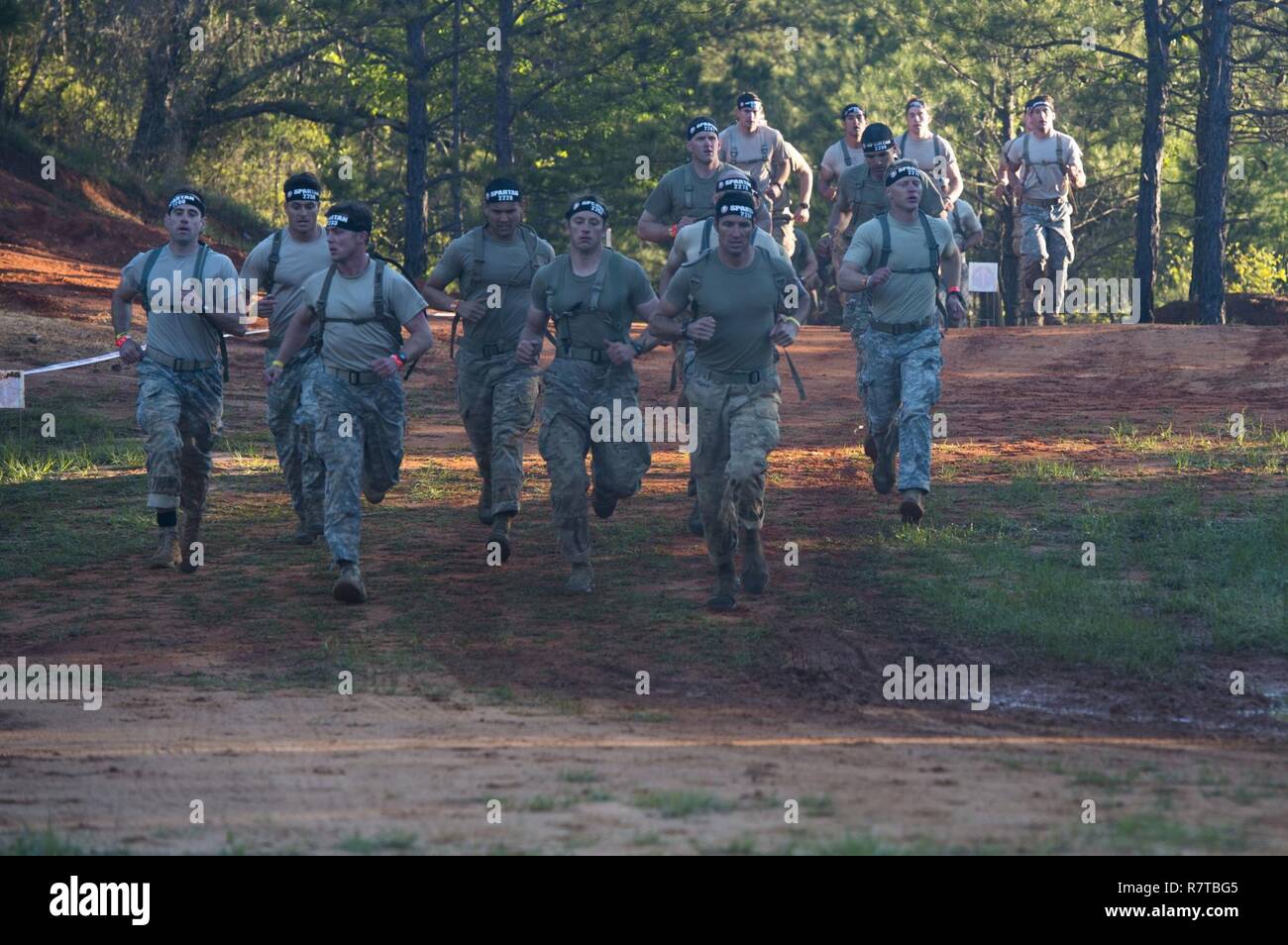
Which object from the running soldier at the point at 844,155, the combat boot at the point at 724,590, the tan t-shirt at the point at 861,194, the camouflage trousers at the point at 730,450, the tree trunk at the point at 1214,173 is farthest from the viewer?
the tree trunk at the point at 1214,173

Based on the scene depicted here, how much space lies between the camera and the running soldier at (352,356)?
10633 millimetres

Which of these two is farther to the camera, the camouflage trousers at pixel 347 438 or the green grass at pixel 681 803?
the camouflage trousers at pixel 347 438

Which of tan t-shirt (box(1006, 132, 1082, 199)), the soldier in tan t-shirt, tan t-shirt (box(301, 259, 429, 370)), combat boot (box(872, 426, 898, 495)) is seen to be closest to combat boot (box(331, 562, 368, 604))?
tan t-shirt (box(301, 259, 429, 370))

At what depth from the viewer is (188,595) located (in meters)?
11.3

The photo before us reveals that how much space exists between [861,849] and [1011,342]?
16.9 metres

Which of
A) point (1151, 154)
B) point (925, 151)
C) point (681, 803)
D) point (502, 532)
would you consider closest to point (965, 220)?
point (925, 151)

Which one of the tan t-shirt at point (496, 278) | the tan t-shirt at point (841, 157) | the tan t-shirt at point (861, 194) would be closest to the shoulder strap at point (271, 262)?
the tan t-shirt at point (496, 278)

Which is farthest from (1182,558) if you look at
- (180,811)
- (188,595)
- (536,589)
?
(180,811)

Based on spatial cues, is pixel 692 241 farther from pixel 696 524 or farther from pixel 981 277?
pixel 981 277

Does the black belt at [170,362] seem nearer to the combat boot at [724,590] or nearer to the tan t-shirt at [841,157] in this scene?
the combat boot at [724,590]

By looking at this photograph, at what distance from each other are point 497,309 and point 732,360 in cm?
207

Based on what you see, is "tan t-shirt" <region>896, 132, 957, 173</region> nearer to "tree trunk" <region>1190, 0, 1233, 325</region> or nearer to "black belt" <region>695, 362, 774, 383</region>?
"black belt" <region>695, 362, 774, 383</region>

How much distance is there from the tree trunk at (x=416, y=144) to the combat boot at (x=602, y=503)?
1833 centimetres

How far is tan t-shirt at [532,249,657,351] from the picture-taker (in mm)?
10836
